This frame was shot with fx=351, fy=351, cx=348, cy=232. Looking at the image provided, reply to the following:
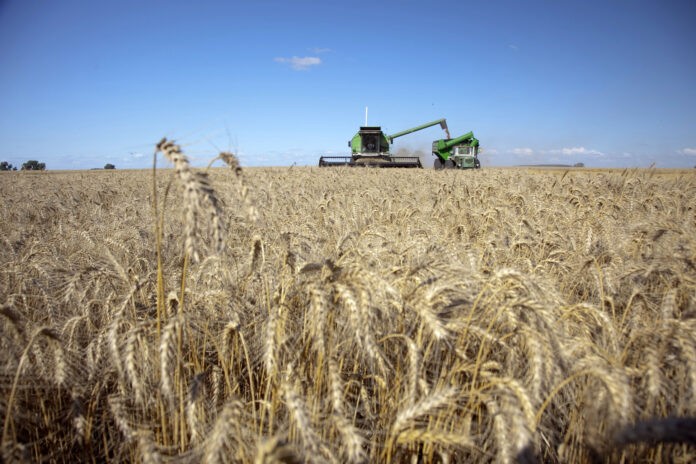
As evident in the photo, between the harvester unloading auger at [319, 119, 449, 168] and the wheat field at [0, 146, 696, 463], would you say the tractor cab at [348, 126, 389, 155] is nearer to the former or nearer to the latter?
the harvester unloading auger at [319, 119, 449, 168]

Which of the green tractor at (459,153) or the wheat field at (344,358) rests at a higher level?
the green tractor at (459,153)

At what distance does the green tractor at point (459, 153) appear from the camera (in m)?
25.5

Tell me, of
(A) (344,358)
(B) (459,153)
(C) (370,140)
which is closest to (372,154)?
(C) (370,140)

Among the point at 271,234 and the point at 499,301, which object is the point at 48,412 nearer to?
the point at 271,234

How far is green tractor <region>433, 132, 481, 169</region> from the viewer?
83.6ft

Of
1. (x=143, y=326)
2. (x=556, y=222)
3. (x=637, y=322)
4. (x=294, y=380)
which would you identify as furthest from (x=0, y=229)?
(x=556, y=222)

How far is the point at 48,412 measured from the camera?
1.79 m

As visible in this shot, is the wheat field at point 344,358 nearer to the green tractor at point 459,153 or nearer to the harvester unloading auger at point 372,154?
the harvester unloading auger at point 372,154

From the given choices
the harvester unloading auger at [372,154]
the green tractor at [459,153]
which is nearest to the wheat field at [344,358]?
the harvester unloading auger at [372,154]

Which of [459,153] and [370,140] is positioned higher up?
[370,140]

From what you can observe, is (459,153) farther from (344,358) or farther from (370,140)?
(344,358)

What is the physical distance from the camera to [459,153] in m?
26.1

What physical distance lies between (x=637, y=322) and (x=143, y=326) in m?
2.58

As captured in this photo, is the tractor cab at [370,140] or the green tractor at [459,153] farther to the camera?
the green tractor at [459,153]
